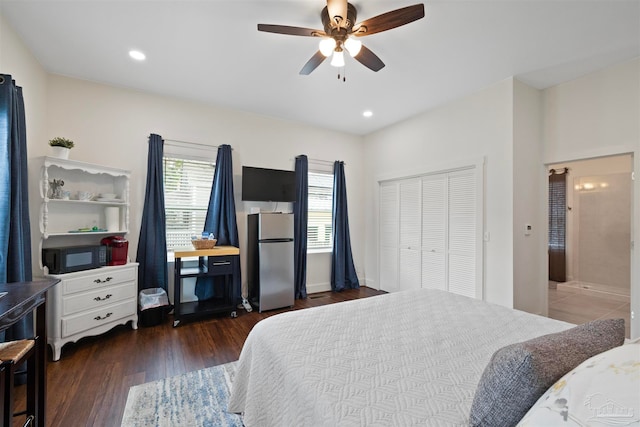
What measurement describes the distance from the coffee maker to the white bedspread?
2.30 m

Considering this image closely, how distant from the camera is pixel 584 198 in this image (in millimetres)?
5344

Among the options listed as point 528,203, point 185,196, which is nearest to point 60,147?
point 185,196

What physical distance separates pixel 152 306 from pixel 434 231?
3802mm

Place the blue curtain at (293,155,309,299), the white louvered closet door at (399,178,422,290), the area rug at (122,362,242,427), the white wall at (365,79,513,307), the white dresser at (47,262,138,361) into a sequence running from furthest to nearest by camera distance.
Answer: the blue curtain at (293,155,309,299), the white louvered closet door at (399,178,422,290), the white wall at (365,79,513,307), the white dresser at (47,262,138,361), the area rug at (122,362,242,427)

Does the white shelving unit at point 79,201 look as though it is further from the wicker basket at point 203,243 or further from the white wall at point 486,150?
the white wall at point 486,150

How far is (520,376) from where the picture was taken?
753 mm

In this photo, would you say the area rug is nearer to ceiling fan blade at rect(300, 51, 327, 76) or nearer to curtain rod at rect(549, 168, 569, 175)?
ceiling fan blade at rect(300, 51, 327, 76)

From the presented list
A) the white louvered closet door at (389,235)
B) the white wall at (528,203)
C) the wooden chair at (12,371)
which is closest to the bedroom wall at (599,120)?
the white wall at (528,203)

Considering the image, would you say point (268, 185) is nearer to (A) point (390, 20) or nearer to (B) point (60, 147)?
(B) point (60, 147)

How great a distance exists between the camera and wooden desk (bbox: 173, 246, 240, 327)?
3184 mm

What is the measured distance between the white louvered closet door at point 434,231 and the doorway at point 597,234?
1.96m

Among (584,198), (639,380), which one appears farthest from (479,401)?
(584,198)

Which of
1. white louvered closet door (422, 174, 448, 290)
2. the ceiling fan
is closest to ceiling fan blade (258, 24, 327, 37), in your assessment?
the ceiling fan

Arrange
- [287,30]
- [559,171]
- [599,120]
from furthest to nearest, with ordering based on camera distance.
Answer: [559,171] → [599,120] → [287,30]
